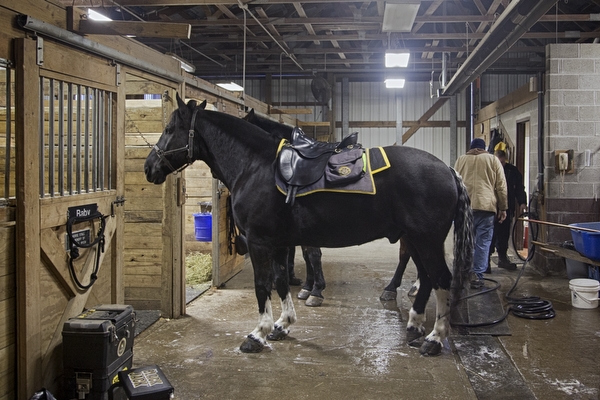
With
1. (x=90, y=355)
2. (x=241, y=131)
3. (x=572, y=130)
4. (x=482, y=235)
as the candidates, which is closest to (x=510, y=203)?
(x=572, y=130)

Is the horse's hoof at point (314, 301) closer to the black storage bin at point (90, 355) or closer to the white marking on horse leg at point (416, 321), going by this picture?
the white marking on horse leg at point (416, 321)

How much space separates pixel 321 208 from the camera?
143 inches

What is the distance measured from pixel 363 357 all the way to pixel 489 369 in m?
0.82

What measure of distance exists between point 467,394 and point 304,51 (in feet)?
27.1

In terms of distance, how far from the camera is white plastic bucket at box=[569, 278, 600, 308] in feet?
15.4

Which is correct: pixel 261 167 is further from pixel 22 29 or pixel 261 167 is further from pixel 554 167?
pixel 554 167

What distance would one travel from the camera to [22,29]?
2.51m

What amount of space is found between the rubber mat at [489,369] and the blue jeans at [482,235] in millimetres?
1868

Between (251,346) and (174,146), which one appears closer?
(251,346)

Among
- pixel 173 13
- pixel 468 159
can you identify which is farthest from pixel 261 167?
pixel 173 13

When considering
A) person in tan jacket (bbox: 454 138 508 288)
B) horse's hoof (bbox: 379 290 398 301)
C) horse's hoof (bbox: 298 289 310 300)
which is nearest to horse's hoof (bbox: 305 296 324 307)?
horse's hoof (bbox: 298 289 310 300)

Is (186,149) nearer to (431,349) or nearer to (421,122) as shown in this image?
(431,349)

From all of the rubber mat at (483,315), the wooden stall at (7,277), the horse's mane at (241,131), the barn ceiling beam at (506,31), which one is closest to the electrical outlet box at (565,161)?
the barn ceiling beam at (506,31)

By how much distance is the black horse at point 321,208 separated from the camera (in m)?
3.54
